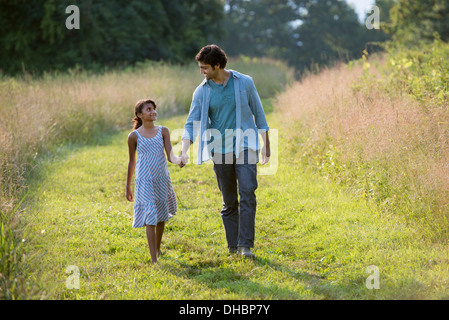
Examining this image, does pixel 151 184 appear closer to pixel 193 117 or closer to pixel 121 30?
pixel 193 117

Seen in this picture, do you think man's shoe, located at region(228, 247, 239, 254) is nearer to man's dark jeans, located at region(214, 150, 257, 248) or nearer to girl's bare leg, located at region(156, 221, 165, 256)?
man's dark jeans, located at region(214, 150, 257, 248)

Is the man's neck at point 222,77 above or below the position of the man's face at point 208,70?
below

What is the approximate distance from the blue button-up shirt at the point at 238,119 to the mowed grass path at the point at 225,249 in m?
1.17

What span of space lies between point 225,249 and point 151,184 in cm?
116

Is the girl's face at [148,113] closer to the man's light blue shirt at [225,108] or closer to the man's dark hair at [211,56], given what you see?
the man's light blue shirt at [225,108]

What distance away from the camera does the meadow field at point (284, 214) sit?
4.36m

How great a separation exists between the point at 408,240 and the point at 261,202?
254 centimetres

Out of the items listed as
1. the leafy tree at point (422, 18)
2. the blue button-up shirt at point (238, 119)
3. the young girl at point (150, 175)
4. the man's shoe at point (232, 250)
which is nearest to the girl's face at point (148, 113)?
the young girl at point (150, 175)

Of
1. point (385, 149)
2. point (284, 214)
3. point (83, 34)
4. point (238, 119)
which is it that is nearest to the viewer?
point (238, 119)

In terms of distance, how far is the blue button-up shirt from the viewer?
502 cm

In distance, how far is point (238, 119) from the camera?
5.01m

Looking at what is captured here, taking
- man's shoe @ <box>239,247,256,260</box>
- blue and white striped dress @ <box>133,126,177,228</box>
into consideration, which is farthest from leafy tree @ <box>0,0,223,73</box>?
man's shoe @ <box>239,247,256,260</box>

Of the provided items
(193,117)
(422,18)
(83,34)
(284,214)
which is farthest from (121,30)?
(193,117)

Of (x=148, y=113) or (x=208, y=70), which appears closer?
(x=208, y=70)
